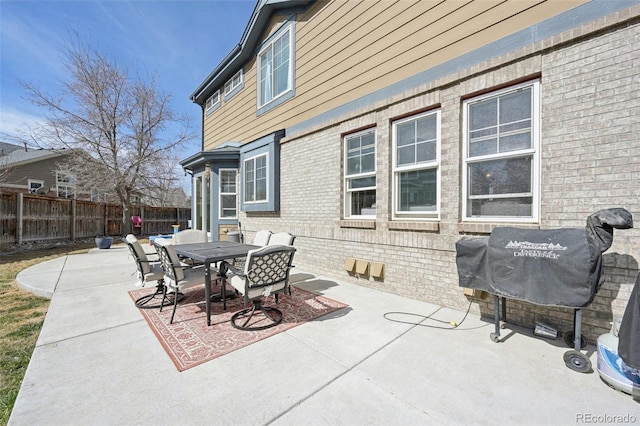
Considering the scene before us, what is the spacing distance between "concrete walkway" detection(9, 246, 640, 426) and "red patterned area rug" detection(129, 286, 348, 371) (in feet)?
0.44

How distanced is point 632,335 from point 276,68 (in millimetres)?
8774

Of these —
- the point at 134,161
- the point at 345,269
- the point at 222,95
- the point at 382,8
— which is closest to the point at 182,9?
the point at 222,95

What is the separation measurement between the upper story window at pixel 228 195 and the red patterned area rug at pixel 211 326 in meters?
4.78

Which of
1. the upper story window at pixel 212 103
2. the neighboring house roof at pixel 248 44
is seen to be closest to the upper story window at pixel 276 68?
the neighboring house roof at pixel 248 44

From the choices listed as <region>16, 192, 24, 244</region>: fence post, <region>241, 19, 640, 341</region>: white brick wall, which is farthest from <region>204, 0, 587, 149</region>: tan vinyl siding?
<region>16, 192, 24, 244</region>: fence post

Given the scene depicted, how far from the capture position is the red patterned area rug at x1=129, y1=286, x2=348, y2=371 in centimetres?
295

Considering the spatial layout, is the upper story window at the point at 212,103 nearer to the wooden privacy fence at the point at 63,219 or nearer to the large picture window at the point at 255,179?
the large picture window at the point at 255,179

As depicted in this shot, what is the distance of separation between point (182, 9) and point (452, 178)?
881cm

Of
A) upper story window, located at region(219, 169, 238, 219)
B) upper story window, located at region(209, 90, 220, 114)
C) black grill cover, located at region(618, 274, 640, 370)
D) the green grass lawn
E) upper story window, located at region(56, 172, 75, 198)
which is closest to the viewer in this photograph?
black grill cover, located at region(618, 274, 640, 370)

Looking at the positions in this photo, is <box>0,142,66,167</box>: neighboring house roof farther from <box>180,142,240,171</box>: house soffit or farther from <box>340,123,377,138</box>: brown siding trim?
<box>340,123,377,138</box>: brown siding trim

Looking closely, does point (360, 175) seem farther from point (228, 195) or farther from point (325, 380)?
point (228, 195)

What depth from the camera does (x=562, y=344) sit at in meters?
3.08

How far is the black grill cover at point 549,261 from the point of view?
2533mm

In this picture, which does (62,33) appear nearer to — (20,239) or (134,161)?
(134,161)
